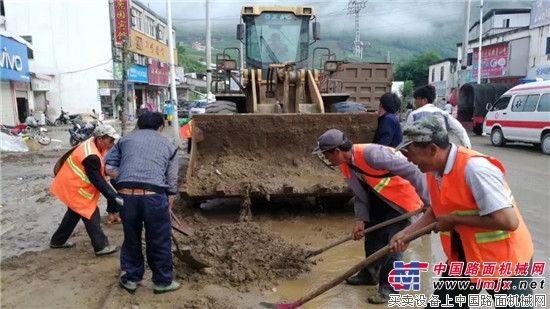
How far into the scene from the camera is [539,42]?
78.4 ft

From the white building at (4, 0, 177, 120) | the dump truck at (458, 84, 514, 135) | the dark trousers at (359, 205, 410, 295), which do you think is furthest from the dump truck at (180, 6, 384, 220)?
the white building at (4, 0, 177, 120)

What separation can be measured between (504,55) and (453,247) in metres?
28.2

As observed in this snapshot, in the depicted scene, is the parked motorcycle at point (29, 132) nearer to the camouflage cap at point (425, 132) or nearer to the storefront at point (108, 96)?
the storefront at point (108, 96)

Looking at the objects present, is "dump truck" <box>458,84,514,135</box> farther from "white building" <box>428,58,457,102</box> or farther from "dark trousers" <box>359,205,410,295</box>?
"white building" <box>428,58,457,102</box>

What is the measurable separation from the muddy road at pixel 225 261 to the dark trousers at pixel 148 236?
18 cm

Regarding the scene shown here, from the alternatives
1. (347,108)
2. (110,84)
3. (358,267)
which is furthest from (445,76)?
(358,267)

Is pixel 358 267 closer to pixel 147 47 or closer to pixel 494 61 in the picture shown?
pixel 494 61

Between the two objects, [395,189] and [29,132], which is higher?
[395,189]

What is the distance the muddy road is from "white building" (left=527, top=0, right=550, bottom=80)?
20.2m

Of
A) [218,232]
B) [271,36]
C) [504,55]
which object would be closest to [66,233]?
[218,232]

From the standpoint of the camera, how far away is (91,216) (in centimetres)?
440

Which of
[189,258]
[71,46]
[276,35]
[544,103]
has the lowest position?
[189,258]

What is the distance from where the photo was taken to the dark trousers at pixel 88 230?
14.5 ft

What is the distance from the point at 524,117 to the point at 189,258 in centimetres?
1120
